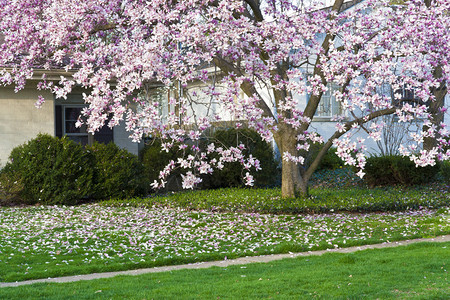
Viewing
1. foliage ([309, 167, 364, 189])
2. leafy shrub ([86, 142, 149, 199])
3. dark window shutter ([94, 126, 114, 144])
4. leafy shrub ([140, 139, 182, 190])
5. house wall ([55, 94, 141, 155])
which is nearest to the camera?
leafy shrub ([86, 142, 149, 199])

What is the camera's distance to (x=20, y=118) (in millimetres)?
16234

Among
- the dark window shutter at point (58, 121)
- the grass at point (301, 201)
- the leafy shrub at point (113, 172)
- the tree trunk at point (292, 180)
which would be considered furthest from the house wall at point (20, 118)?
the tree trunk at point (292, 180)

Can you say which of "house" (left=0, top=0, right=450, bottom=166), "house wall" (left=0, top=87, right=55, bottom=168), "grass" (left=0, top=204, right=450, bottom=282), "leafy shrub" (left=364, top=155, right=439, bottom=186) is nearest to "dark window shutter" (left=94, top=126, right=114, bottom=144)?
"house" (left=0, top=0, right=450, bottom=166)

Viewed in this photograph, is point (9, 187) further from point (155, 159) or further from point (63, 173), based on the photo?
point (155, 159)

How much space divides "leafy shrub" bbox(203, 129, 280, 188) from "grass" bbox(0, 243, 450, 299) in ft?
31.5

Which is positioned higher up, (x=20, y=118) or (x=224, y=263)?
(x=20, y=118)

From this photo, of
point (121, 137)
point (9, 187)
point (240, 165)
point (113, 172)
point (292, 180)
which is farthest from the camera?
point (121, 137)

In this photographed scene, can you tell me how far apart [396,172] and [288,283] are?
11.4 m

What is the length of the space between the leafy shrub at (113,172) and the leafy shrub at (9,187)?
188 cm

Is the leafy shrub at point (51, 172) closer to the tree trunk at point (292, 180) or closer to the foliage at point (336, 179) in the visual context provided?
the tree trunk at point (292, 180)

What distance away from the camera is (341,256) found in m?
7.67

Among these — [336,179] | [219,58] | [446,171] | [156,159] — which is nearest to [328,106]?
[336,179]

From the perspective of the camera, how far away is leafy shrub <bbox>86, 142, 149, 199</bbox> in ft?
49.1

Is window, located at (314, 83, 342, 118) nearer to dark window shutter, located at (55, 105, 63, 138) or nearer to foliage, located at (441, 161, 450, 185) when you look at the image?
foliage, located at (441, 161, 450, 185)
